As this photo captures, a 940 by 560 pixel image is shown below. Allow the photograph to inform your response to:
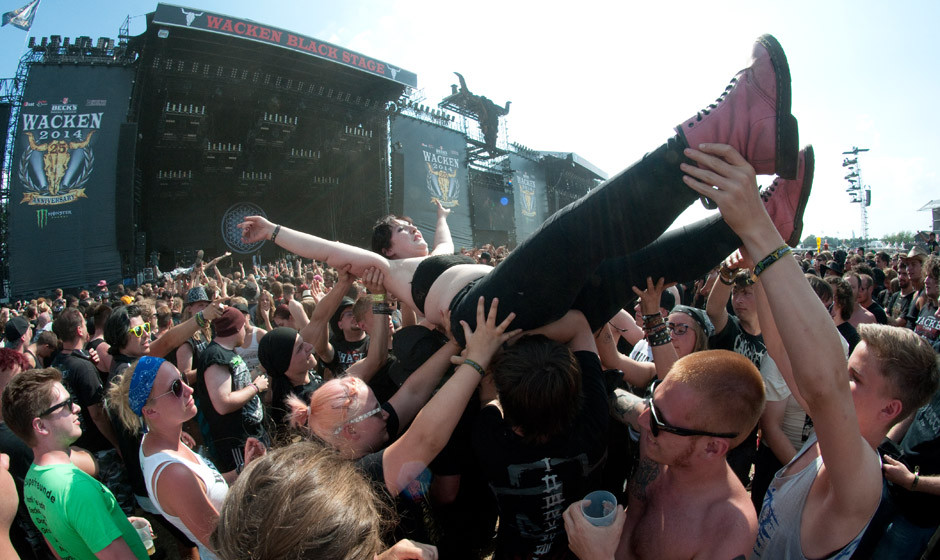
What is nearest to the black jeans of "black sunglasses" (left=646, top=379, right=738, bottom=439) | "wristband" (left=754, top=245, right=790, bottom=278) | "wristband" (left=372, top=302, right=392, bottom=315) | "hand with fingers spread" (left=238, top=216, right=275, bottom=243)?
"wristband" (left=754, top=245, right=790, bottom=278)

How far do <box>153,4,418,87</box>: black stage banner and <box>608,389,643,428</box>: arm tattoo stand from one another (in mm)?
14500

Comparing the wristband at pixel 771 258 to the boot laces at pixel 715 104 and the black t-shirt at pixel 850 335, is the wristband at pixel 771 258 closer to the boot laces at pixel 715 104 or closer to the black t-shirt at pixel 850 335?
the boot laces at pixel 715 104

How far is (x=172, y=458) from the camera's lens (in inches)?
72.7

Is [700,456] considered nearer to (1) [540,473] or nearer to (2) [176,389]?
(1) [540,473]

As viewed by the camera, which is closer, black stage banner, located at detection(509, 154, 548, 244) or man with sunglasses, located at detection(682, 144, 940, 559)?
man with sunglasses, located at detection(682, 144, 940, 559)

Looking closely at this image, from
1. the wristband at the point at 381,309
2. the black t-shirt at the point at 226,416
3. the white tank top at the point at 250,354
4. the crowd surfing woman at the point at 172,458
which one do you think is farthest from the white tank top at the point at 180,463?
the white tank top at the point at 250,354

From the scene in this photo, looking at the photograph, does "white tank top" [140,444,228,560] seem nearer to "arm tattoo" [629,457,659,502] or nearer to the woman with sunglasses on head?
"arm tattoo" [629,457,659,502]

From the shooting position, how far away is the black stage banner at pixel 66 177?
11.2 meters

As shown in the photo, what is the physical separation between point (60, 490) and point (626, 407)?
2.22m

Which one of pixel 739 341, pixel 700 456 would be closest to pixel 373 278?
pixel 700 456

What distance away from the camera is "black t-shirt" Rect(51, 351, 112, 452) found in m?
3.16

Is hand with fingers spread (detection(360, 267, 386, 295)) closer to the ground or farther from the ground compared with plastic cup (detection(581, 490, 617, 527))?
farther from the ground

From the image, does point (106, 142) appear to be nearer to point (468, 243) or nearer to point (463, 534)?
point (468, 243)

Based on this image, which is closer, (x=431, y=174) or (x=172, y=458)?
(x=172, y=458)
